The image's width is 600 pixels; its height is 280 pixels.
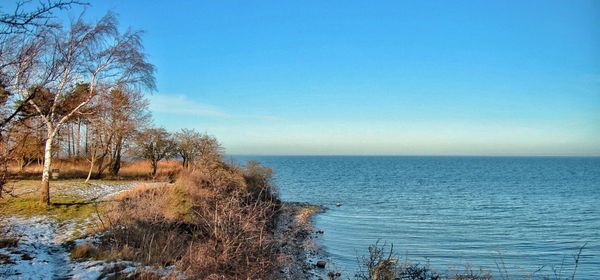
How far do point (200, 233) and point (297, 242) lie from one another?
1350 cm

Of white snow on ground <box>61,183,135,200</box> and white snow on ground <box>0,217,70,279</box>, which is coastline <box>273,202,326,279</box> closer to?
white snow on ground <box>0,217,70,279</box>

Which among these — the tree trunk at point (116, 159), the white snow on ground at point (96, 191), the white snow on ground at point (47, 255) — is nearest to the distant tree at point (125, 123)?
the tree trunk at point (116, 159)

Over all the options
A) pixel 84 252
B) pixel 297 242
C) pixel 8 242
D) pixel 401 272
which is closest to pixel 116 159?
pixel 297 242

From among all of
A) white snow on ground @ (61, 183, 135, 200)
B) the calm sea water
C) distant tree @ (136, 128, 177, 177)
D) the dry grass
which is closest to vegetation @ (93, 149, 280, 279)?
white snow on ground @ (61, 183, 135, 200)

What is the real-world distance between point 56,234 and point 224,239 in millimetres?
7800

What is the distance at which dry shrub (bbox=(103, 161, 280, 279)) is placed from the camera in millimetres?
9141

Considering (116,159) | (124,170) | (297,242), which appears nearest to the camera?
(297,242)

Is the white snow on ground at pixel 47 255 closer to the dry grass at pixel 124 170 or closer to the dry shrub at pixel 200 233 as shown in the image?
the dry shrub at pixel 200 233

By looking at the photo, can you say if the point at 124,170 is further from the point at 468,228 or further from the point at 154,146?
the point at 468,228

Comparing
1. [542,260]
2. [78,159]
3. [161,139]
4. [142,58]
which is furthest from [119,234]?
[78,159]

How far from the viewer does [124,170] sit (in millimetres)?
37656

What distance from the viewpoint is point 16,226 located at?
14211 millimetres

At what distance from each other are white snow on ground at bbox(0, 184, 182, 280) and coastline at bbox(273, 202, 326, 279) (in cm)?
421

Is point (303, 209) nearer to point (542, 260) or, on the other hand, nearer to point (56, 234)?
point (542, 260)
